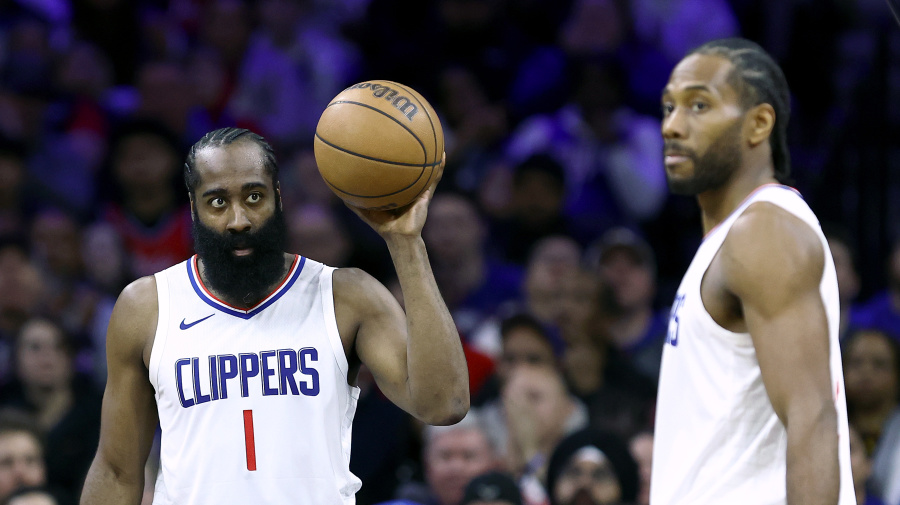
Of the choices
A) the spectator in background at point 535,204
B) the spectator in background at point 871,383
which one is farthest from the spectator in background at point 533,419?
the spectator in background at point 535,204

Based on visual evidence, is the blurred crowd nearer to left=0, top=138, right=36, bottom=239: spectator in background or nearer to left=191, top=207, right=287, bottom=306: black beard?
left=0, top=138, right=36, bottom=239: spectator in background

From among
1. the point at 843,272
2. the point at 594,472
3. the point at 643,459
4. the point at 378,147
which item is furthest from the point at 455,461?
the point at 378,147

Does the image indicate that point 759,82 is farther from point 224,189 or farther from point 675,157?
point 224,189

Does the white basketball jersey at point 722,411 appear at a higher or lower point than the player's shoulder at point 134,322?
lower

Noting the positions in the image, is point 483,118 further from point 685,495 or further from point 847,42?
point 685,495

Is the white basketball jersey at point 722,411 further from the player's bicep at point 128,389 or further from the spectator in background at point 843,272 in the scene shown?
the spectator in background at point 843,272

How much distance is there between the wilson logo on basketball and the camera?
10.8 ft

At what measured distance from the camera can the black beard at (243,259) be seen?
319cm

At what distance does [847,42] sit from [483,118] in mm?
2838

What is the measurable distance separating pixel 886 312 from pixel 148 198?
4.86 meters

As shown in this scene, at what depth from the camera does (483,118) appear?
857 centimetres

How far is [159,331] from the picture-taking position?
3.21m

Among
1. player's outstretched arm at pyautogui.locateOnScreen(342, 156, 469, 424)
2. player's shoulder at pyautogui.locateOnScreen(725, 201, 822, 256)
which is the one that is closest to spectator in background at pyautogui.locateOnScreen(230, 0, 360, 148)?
player's outstretched arm at pyautogui.locateOnScreen(342, 156, 469, 424)

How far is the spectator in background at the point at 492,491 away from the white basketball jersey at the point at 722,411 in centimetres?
184
